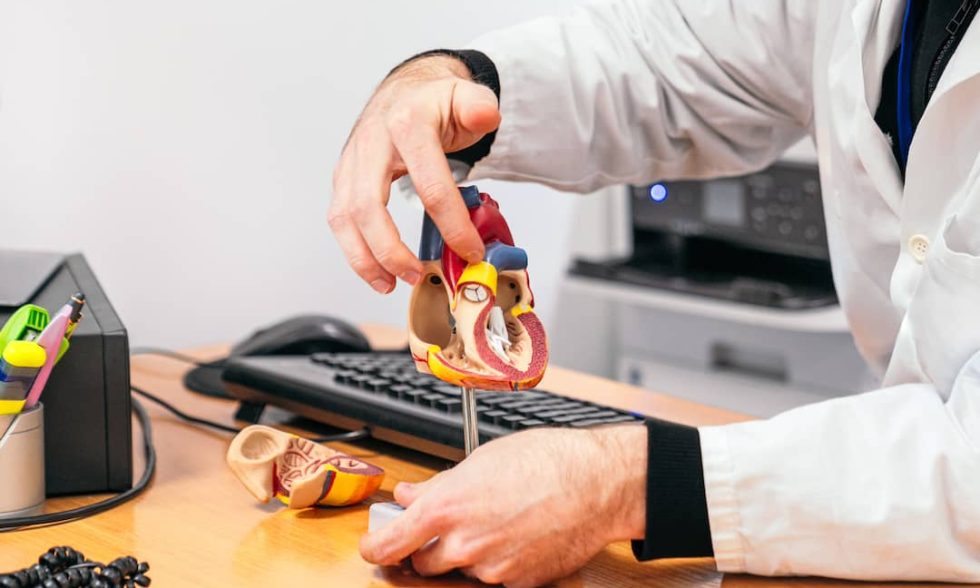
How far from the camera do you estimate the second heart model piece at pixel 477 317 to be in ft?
2.42

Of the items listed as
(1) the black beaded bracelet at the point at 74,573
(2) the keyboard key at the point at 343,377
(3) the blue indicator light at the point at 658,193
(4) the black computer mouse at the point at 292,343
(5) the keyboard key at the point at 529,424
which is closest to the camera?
(1) the black beaded bracelet at the point at 74,573

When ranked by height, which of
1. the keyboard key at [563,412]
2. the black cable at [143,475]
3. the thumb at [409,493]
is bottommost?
the black cable at [143,475]

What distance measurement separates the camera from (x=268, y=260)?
1.50 m

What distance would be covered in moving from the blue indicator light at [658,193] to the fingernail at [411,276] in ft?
4.16

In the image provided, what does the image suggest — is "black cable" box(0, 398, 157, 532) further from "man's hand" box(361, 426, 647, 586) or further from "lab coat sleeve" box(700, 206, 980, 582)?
"lab coat sleeve" box(700, 206, 980, 582)

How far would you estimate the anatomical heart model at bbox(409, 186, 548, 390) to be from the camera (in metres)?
0.74

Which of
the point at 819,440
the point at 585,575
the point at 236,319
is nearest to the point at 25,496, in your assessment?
the point at 585,575

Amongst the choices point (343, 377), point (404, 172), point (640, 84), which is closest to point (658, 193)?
point (640, 84)

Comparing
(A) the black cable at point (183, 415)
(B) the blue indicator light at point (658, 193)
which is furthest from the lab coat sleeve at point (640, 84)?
(B) the blue indicator light at point (658, 193)

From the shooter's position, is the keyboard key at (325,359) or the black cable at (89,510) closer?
the black cable at (89,510)

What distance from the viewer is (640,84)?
1155 millimetres

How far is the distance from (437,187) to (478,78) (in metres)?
0.30

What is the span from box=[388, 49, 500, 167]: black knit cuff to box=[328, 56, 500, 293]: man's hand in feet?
0.47

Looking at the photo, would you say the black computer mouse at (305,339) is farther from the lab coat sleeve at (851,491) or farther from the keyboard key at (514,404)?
the lab coat sleeve at (851,491)
